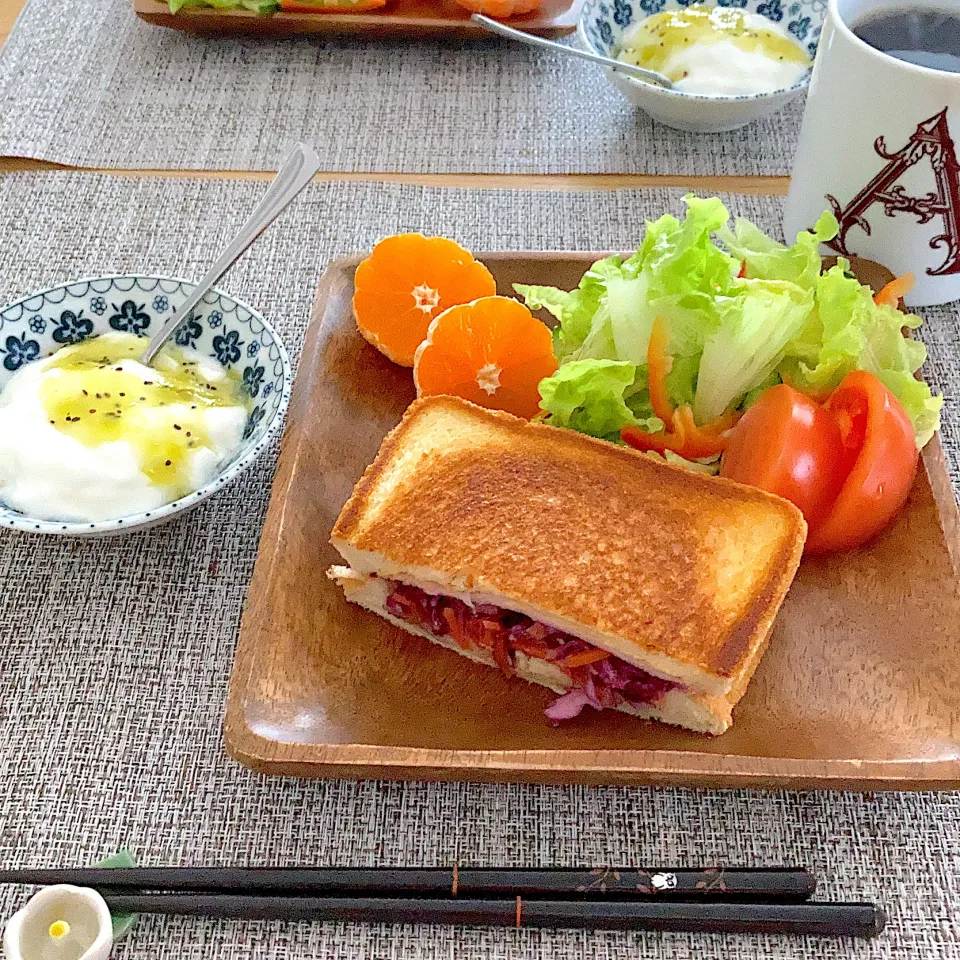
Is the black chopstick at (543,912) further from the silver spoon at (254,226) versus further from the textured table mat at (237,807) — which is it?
the silver spoon at (254,226)

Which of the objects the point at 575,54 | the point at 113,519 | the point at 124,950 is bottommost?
the point at 124,950

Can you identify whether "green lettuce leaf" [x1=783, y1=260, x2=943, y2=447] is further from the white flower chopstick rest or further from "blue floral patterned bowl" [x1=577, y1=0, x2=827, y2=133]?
the white flower chopstick rest

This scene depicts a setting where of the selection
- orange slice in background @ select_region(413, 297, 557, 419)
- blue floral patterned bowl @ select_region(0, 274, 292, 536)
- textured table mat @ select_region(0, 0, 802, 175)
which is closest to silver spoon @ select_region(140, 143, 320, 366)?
blue floral patterned bowl @ select_region(0, 274, 292, 536)

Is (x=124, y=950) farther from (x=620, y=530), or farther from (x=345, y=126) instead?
(x=345, y=126)

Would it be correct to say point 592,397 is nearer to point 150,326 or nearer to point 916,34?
point 150,326

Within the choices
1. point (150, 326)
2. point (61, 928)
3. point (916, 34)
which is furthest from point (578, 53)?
point (61, 928)

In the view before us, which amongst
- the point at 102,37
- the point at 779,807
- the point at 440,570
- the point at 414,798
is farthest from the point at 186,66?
the point at 779,807
